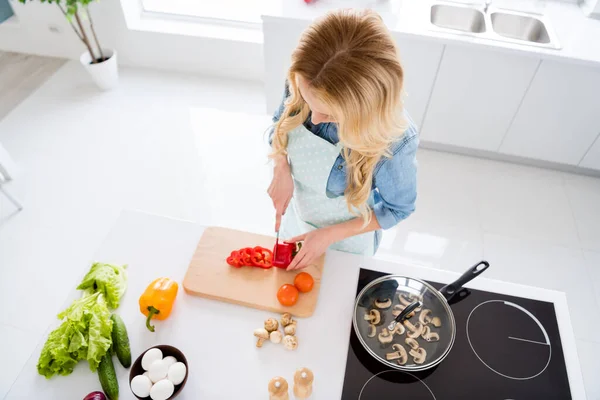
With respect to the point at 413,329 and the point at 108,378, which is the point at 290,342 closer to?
the point at 413,329

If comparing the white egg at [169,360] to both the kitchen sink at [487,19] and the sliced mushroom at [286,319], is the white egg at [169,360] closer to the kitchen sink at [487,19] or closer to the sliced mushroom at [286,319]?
the sliced mushroom at [286,319]

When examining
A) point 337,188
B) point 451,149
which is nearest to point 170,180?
point 337,188

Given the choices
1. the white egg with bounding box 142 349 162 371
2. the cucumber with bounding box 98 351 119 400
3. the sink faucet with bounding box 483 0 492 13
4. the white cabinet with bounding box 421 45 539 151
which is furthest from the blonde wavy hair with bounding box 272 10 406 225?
the sink faucet with bounding box 483 0 492 13

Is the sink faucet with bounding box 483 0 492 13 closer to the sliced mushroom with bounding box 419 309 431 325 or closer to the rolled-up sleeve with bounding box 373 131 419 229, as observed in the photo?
the rolled-up sleeve with bounding box 373 131 419 229

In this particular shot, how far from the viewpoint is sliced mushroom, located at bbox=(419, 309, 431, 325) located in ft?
3.01

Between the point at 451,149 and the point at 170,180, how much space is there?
1795 mm

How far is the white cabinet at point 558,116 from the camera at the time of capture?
1975 mm

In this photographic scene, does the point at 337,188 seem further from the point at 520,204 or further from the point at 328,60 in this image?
the point at 520,204

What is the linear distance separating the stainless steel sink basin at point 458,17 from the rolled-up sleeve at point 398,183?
1.75 metres

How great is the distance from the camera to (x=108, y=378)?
0.83 metres

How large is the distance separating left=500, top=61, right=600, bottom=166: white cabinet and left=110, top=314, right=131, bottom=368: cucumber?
7.14ft

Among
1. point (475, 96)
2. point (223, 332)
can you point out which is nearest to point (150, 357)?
point (223, 332)

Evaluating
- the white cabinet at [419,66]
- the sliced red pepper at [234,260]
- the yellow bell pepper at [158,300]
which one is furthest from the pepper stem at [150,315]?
the white cabinet at [419,66]

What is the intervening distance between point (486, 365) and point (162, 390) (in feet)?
2.32
